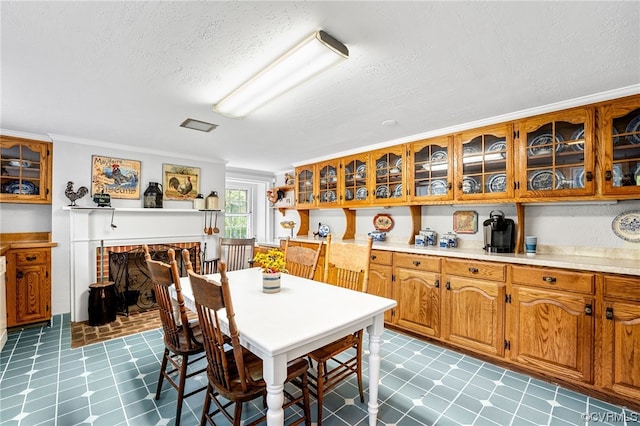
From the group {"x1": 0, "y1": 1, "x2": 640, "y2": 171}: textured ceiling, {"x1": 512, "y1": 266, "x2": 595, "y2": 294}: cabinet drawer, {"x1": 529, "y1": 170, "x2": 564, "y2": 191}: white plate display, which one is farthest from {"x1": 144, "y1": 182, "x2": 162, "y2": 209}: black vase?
{"x1": 529, "y1": 170, "x2": 564, "y2": 191}: white plate display

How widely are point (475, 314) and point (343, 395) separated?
1.41 m

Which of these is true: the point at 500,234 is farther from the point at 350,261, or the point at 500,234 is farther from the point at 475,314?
the point at 350,261

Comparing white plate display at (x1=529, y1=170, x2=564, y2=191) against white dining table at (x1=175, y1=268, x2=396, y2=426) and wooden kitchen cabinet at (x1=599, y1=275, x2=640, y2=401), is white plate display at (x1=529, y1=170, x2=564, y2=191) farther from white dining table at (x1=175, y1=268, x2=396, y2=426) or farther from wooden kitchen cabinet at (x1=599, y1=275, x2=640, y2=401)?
white dining table at (x1=175, y1=268, x2=396, y2=426)

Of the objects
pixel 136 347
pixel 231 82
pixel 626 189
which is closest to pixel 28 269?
pixel 136 347

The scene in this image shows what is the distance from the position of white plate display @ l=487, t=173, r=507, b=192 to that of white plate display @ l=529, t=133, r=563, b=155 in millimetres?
307

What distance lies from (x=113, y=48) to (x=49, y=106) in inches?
57.3

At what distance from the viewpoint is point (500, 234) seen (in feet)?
9.24

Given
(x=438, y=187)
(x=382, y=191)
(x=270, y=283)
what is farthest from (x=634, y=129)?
(x=270, y=283)

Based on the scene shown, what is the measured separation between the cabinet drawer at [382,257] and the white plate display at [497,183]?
3.96 feet

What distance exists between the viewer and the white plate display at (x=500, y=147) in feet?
8.96

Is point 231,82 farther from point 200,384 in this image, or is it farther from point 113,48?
point 200,384

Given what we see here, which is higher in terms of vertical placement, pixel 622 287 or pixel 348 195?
pixel 348 195

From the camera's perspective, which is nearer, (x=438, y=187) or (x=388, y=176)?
(x=438, y=187)

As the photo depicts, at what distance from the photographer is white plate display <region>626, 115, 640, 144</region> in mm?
2133
